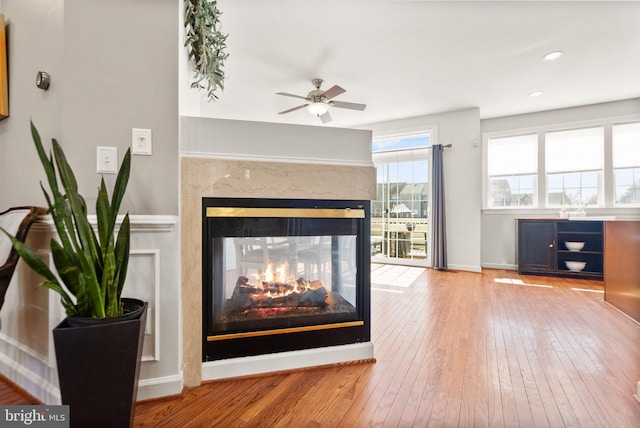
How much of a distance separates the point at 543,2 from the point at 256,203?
8.87 ft

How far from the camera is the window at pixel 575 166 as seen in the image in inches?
181

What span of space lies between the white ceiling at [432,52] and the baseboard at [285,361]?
8.14 ft

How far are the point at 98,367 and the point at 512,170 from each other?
5834 mm

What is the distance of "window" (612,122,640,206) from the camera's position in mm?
4359

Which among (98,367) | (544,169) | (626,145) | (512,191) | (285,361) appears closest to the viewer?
(98,367)

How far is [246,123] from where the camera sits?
1636 millimetres

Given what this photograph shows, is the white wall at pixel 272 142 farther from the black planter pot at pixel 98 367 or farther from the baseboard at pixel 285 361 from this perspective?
the baseboard at pixel 285 361

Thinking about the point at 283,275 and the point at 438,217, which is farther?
the point at 438,217

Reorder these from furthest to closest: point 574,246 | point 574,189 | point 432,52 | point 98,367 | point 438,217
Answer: point 438,217
point 574,189
point 574,246
point 432,52
point 98,367

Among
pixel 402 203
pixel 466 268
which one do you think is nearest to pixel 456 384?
pixel 466 268

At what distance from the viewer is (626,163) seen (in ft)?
14.4

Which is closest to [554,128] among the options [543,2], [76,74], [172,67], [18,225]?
[543,2]

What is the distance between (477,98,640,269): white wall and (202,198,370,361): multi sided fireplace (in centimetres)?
391

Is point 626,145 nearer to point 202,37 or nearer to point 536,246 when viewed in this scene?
point 536,246
